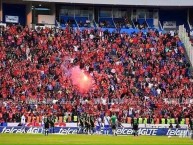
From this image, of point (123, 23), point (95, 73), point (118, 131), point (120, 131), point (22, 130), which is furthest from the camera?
point (123, 23)

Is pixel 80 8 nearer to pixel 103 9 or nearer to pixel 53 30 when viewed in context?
pixel 103 9

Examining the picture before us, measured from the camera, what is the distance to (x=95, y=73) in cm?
7950

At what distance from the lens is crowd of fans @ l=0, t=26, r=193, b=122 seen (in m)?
72.1

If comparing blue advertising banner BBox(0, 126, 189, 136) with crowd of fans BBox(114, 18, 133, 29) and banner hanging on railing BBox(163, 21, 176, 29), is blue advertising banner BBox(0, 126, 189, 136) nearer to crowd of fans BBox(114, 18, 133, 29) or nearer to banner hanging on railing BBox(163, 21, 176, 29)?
crowd of fans BBox(114, 18, 133, 29)

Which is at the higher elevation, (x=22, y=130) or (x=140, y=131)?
(x=22, y=130)

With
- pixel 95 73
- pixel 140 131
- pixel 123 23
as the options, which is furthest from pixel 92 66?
pixel 123 23

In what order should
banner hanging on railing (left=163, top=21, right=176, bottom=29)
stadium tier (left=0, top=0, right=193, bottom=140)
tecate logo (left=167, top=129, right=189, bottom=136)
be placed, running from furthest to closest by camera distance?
banner hanging on railing (left=163, top=21, right=176, bottom=29) → stadium tier (left=0, top=0, right=193, bottom=140) → tecate logo (left=167, top=129, right=189, bottom=136)

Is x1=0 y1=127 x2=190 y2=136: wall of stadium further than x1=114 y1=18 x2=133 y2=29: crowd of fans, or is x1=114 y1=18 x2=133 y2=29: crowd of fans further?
x1=114 y1=18 x2=133 y2=29: crowd of fans

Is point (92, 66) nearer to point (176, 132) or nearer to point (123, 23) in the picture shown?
point (123, 23)

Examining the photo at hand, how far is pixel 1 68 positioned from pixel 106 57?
13903 millimetres

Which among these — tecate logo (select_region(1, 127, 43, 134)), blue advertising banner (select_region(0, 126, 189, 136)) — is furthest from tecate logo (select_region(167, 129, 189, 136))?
tecate logo (select_region(1, 127, 43, 134))

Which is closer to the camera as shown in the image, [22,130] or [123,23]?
[22,130]

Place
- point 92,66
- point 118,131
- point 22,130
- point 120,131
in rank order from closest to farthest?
point 22,130 → point 118,131 → point 120,131 → point 92,66

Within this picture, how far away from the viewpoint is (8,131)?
66125 mm
